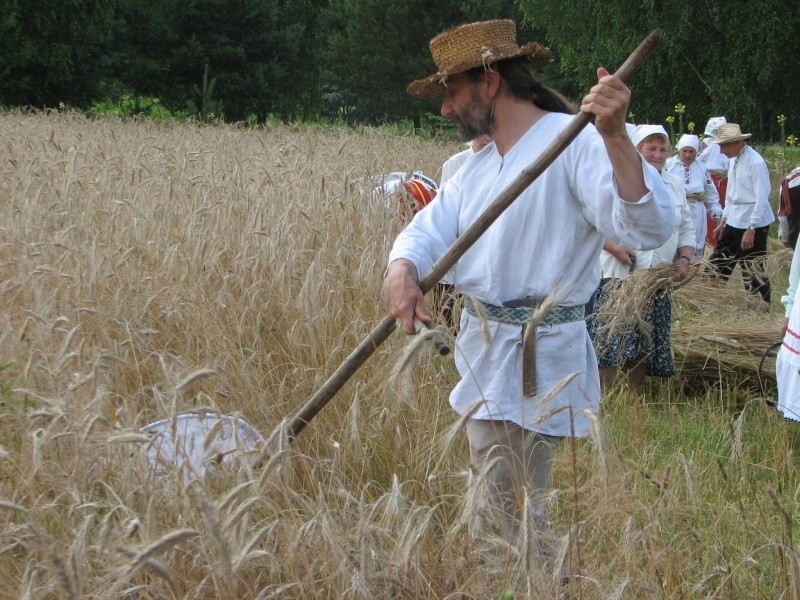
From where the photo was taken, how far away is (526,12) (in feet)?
103

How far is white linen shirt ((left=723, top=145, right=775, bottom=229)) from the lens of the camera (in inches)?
376

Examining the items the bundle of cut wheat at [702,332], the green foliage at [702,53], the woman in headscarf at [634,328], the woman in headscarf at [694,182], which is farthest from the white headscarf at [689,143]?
the green foliage at [702,53]

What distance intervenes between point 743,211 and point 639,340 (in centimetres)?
453

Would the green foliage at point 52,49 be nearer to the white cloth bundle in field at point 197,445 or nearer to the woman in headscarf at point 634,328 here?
the woman in headscarf at point 634,328

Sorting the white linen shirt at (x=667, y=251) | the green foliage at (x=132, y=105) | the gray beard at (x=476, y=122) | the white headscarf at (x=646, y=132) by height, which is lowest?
the green foliage at (x=132, y=105)

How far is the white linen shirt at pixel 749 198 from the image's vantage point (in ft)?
31.3

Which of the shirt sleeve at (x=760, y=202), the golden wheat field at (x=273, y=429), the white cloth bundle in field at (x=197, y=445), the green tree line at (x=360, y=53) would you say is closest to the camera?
the golden wheat field at (x=273, y=429)

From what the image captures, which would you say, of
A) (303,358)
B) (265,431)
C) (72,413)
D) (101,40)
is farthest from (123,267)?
(101,40)

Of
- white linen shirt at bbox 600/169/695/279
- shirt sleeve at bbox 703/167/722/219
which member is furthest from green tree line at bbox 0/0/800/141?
white linen shirt at bbox 600/169/695/279

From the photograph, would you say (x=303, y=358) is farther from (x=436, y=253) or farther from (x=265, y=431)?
(x=436, y=253)

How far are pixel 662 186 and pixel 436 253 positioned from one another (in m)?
0.67

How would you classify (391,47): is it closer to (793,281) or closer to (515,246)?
(793,281)

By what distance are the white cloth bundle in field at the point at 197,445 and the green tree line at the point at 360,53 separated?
60.6 feet

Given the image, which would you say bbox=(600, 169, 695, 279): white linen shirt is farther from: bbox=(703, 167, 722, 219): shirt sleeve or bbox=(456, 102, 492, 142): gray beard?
bbox=(703, 167, 722, 219): shirt sleeve
